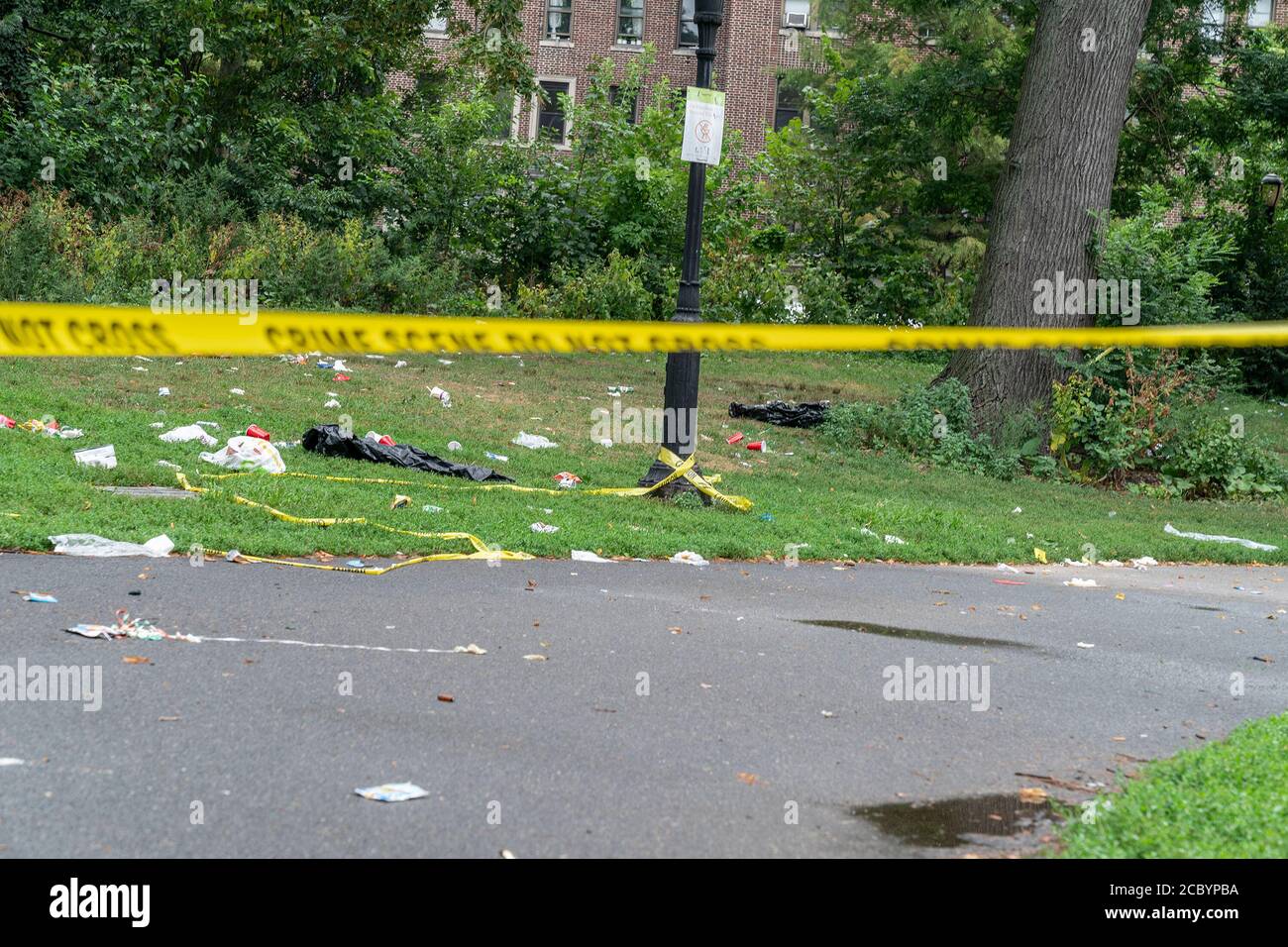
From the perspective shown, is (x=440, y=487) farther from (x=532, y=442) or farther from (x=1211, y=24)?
(x=1211, y=24)

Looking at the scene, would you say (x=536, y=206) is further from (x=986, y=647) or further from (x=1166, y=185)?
(x=986, y=647)

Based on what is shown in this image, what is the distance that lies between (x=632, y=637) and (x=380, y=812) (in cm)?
297

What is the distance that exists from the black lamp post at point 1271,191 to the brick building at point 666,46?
21.7 m

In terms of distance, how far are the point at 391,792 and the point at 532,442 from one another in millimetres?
10076

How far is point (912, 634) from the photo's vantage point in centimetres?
816

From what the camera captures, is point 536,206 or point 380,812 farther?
point 536,206

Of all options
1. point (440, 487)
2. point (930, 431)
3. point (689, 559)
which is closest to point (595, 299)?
point (930, 431)

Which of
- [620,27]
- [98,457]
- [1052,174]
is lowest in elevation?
[98,457]

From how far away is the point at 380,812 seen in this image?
459 centimetres

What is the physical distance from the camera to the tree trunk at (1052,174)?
1741cm

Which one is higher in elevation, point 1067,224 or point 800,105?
point 800,105
